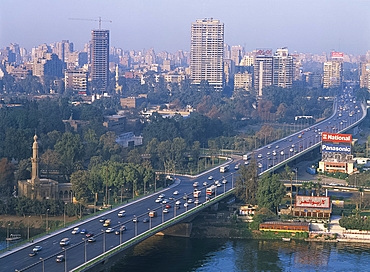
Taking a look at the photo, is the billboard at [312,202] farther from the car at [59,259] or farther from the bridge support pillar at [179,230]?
the car at [59,259]

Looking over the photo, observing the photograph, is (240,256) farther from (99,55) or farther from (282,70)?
(99,55)

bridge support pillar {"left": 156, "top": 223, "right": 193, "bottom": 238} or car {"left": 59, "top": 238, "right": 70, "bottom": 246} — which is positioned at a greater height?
car {"left": 59, "top": 238, "right": 70, "bottom": 246}

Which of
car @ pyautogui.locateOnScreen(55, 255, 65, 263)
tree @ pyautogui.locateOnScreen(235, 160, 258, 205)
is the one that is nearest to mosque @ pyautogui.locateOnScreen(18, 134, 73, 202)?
tree @ pyautogui.locateOnScreen(235, 160, 258, 205)

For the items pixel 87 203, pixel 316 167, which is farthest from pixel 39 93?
pixel 87 203

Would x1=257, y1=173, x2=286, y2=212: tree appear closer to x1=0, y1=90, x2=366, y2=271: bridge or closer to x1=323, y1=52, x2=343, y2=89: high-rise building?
x1=0, y1=90, x2=366, y2=271: bridge

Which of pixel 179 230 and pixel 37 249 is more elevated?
pixel 37 249

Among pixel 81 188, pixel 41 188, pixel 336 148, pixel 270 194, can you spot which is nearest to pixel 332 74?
pixel 336 148

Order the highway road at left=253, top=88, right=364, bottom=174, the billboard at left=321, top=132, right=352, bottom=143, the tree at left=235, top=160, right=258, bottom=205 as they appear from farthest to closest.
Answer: the highway road at left=253, top=88, right=364, bottom=174 < the billboard at left=321, top=132, right=352, bottom=143 < the tree at left=235, top=160, right=258, bottom=205

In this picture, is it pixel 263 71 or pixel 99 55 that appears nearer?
pixel 263 71
